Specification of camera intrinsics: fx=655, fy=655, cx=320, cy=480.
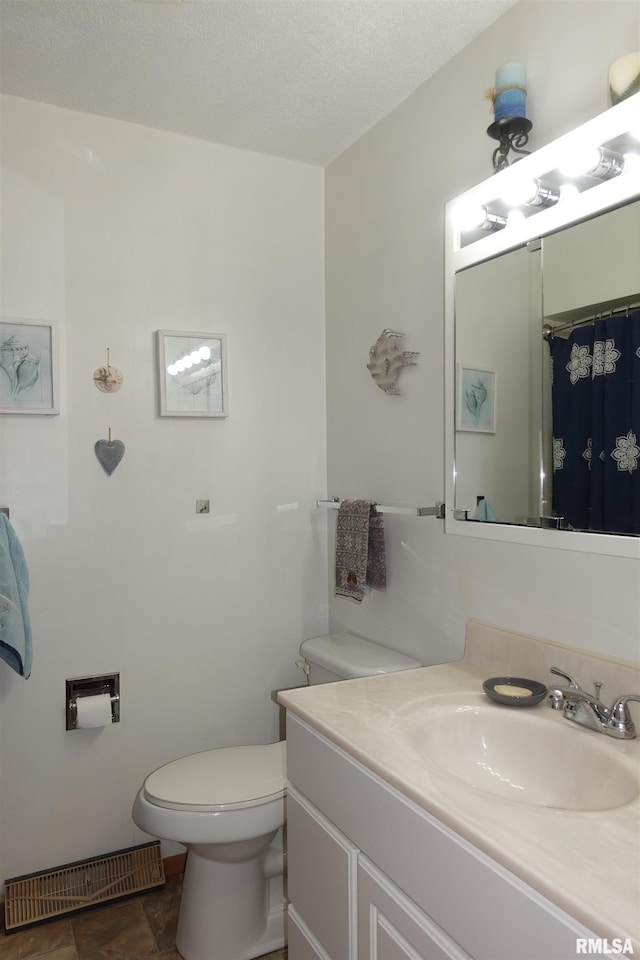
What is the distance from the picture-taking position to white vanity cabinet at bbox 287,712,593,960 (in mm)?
865

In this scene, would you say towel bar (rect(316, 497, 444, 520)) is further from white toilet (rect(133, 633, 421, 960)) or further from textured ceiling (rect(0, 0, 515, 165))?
textured ceiling (rect(0, 0, 515, 165))

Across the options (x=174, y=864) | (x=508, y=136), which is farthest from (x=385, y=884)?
(x=508, y=136)

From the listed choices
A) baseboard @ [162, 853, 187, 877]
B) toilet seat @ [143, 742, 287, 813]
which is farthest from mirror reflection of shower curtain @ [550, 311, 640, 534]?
baseboard @ [162, 853, 187, 877]

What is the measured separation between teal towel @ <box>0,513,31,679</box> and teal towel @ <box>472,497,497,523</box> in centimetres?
130

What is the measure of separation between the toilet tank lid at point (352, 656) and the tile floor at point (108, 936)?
0.83 meters

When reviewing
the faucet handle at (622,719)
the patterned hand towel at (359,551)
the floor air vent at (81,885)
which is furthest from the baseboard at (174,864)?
the faucet handle at (622,719)

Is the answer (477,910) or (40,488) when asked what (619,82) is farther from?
(40,488)

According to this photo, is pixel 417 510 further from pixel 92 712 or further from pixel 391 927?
pixel 92 712

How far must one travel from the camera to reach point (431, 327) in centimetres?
193

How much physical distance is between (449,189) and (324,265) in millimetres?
752

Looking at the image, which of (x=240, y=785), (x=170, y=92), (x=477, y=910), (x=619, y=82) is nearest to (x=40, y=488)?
(x=240, y=785)

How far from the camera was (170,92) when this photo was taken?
2.00 m

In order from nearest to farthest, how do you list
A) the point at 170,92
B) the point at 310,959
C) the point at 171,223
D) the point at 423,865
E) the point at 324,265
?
the point at 423,865
the point at 310,959
the point at 170,92
the point at 171,223
the point at 324,265

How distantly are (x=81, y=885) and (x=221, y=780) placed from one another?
64 centimetres
